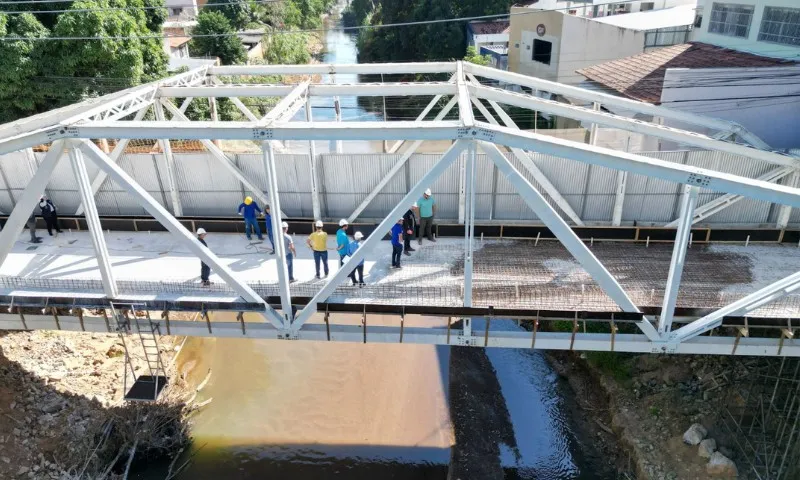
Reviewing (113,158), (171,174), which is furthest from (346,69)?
(113,158)

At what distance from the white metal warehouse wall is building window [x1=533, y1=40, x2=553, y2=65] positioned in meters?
26.5

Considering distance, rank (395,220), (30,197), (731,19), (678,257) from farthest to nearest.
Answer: (731,19), (30,197), (395,220), (678,257)

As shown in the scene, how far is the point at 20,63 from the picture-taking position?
87.9ft

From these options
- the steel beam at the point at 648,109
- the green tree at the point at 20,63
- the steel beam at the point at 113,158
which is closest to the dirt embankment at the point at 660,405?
the steel beam at the point at 648,109

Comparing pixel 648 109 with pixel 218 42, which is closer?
pixel 648 109

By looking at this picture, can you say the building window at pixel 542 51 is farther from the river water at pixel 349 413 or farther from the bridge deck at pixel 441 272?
the bridge deck at pixel 441 272

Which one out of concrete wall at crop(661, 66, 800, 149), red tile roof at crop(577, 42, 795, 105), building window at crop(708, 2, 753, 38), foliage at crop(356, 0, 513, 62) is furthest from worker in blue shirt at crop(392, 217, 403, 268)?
foliage at crop(356, 0, 513, 62)

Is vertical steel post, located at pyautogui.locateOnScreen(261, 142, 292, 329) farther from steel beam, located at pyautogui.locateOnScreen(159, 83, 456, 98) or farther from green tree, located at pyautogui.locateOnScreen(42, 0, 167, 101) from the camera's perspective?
green tree, located at pyautogui.locateOnScreen(42, 0, 167, 101)

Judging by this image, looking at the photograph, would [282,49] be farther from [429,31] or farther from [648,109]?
[648,109]

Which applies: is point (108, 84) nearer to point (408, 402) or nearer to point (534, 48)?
point (408, 402)

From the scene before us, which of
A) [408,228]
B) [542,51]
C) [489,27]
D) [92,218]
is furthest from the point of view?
[489,27]

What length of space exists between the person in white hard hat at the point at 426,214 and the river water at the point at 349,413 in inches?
201

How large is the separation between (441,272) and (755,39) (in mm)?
18411

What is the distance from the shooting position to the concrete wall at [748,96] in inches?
794
